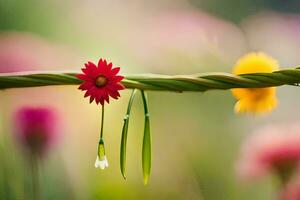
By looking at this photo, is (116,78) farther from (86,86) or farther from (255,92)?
(255,92)

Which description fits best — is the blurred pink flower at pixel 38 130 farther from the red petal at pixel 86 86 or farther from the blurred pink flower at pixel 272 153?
the blurred pink flower at pixel 272 153

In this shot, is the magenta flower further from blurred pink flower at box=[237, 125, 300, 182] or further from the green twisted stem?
the green twisted stem

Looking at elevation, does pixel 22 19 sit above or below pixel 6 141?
above

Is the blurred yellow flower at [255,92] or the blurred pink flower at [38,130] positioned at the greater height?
the blurred yellow flower at [255,92]

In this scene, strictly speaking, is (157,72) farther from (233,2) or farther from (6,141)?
(6,141)

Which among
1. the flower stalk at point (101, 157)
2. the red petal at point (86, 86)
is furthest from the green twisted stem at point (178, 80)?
the flower stalk at point (101, 157)

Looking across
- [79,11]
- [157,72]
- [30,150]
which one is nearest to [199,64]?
[157,72]

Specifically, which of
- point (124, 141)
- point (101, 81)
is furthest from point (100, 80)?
point (124, 141)
